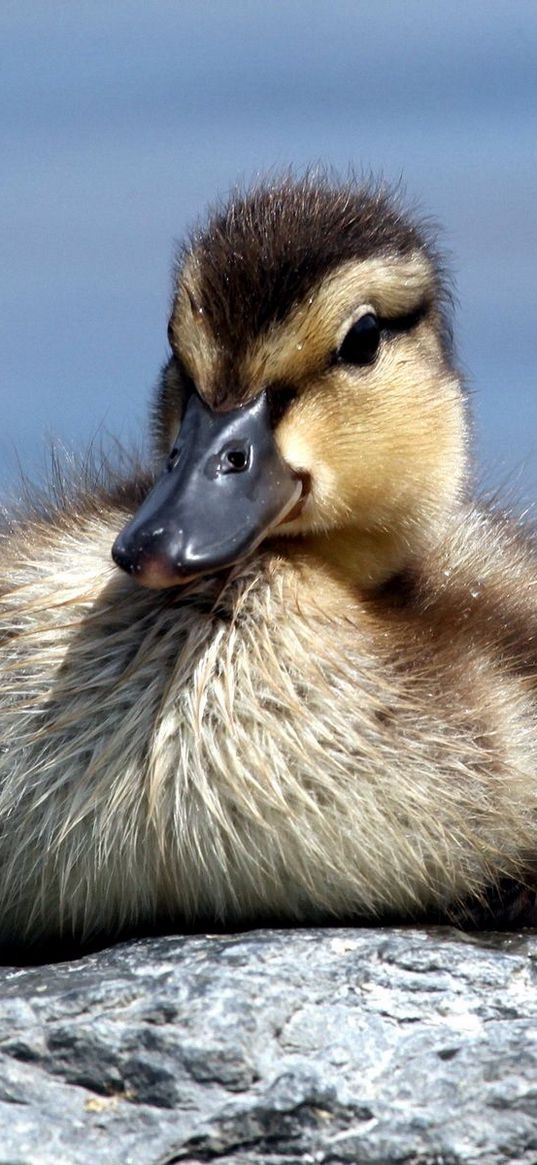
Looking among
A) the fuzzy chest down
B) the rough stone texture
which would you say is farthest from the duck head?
the rough stone texture

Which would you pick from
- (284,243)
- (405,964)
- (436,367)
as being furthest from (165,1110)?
(436,367)

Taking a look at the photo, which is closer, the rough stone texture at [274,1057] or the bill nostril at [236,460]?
the rough stone texture at [274,1057]

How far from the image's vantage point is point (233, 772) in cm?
179

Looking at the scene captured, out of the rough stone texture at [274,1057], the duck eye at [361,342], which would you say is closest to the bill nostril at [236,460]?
the duck eye at [361,342]

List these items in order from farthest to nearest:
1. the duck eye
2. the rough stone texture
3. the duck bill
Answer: the duck eye, the duck bill, the rough stone texture

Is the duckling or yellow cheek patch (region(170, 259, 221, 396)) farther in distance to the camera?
yellow cheek patch (region(170, 259, 221, 396))

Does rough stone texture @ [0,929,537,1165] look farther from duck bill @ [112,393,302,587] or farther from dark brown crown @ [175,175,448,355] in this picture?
dark brown crown @ [175,175,448,355]

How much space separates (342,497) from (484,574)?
37 centimetres

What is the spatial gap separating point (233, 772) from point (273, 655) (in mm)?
164

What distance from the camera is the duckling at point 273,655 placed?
5.88ft

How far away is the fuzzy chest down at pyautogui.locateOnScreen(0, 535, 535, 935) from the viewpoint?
1783mm

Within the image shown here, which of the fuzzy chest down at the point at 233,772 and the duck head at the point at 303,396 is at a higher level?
the duck head at the point at 303,396

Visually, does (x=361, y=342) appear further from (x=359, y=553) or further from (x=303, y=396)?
(x=359, y=553)

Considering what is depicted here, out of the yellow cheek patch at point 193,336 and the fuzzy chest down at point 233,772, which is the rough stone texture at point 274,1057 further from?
the yellow cheek patch at point 193,336
